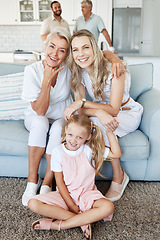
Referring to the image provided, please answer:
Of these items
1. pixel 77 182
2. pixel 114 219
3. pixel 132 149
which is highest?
pixel 132 149

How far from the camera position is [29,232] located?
131 cm

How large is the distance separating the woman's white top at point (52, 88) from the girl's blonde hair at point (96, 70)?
0.09 m

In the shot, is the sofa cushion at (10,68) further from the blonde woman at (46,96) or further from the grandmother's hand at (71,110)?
the grandmother's hand at (71,110)

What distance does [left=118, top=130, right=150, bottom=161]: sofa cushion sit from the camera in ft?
5.35

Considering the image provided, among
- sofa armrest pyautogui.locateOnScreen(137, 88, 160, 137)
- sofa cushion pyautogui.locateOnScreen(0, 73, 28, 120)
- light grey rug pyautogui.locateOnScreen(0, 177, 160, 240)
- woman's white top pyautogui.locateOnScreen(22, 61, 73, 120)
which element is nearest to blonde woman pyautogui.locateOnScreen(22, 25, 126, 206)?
woman's white top pyautogui.locateOnScreen(22, 61, 73, 120)

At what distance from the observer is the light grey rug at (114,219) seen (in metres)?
1.29

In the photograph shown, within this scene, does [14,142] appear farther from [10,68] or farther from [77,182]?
[10,68]

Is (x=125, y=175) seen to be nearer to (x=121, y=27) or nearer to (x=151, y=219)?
(x=151, y=219)

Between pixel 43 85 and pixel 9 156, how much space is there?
1.92 feet

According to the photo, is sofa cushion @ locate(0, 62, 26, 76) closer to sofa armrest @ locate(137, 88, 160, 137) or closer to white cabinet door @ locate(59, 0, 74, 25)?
sofa armrest @ locate(137, 88, 160, 137)

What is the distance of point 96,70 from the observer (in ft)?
5.24

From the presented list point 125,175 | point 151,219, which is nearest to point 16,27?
point 125,175

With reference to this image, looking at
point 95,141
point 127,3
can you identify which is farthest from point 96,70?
point 127,3

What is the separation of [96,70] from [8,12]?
13.8ft
